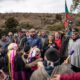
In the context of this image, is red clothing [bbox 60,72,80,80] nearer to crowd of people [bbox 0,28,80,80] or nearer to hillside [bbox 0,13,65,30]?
crowd of people [bbox 0,28,80,80]

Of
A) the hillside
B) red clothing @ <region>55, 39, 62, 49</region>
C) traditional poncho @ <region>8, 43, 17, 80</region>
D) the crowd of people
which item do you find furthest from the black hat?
the hillside

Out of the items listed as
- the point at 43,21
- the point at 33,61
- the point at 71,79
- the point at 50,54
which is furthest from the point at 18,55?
the point at 43,21

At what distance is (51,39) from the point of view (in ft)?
54.6

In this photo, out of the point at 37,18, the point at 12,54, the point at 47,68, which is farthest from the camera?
the point at 37,18

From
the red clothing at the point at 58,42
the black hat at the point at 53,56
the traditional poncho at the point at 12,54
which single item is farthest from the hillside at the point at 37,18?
the black hat at the point at 53,56

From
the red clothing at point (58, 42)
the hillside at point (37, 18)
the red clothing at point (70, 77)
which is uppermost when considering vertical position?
the red clothing at point (70, 77)

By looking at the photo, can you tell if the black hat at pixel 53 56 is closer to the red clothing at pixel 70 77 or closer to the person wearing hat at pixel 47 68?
the person wearing hat at pixel 47 68

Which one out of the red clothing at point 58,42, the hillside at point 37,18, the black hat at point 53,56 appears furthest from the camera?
the hillside at point 37,18

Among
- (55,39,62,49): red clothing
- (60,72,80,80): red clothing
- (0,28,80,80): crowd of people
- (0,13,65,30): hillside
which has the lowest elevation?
(0,13,65,30): hillside

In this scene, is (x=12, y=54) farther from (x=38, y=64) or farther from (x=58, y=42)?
(x=58, y=42)

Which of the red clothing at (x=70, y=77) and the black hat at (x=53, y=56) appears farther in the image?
the black hat at (x=53, y=56)

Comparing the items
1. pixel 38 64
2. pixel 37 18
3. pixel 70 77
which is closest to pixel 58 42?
pixel 38 64

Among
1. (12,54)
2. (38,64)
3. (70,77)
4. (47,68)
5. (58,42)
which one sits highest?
(70,77)

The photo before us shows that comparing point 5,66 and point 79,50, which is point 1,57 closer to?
point 5,66
